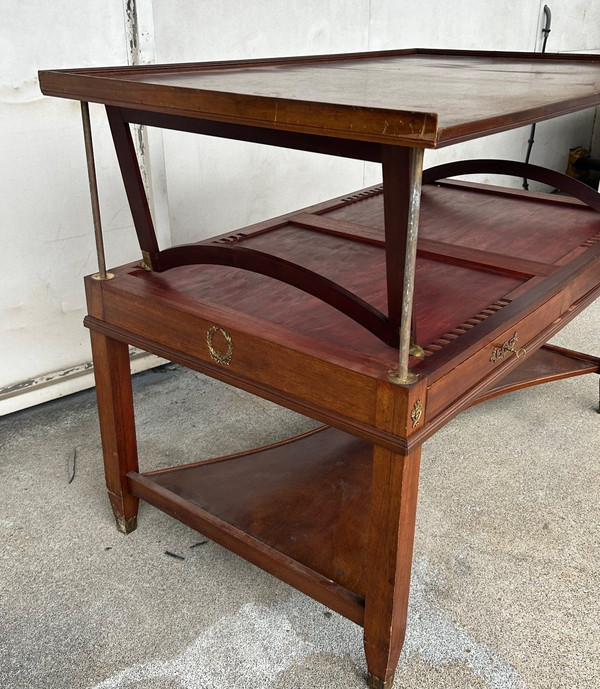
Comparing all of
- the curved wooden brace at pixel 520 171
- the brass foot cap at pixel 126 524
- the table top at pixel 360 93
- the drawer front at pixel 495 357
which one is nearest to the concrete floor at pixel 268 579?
the brass foot cap at pixel 126 524

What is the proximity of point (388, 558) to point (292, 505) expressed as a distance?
0.51 meters

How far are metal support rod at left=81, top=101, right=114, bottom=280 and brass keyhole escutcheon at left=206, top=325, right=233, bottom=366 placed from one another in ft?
1.12

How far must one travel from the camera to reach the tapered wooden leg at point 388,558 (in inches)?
54.6

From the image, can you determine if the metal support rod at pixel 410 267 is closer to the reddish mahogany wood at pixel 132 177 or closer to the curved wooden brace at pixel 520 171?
the reddish mahogany wood at pixel 132 177

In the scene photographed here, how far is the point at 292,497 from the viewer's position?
1.97m

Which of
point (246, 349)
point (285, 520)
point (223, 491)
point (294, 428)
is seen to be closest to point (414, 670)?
point (285, 520)

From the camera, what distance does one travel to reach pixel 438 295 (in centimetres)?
175

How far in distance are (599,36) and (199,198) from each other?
3.79 m

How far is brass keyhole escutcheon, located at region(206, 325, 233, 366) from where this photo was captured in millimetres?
1571

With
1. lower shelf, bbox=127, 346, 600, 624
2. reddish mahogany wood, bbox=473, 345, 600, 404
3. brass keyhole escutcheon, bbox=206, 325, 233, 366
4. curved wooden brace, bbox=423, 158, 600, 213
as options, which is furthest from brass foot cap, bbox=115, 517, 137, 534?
curved wooden brace, bbox=423, 158, 600, 213

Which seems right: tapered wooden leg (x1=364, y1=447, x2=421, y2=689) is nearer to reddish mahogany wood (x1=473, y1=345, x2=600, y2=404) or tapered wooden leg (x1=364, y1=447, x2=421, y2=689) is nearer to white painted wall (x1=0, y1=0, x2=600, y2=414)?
reddish mahogany wood (x1=473, y1=345, x2=600, y2=404)

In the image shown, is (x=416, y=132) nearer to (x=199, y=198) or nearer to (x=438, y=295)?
(x=438, y=295)

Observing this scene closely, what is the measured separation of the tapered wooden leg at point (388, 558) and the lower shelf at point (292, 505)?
6 cm

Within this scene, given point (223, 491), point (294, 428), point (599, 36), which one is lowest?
point (294, 428)
